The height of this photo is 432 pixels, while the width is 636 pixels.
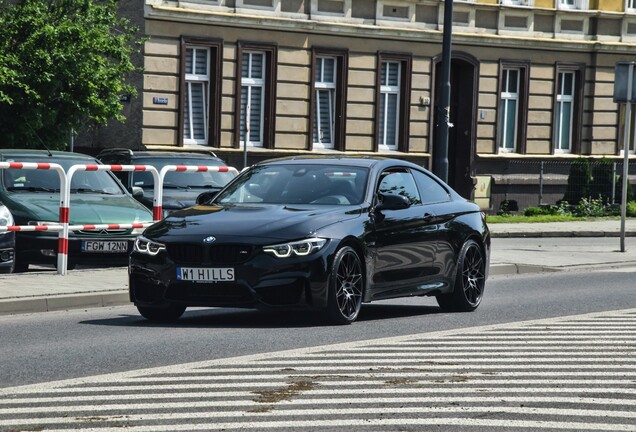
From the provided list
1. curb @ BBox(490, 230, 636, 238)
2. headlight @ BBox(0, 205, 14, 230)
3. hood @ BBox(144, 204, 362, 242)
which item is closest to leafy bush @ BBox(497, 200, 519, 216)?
curb @ BBox(490, 230, 636, 238)

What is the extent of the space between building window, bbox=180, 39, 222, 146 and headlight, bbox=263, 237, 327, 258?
901 inches

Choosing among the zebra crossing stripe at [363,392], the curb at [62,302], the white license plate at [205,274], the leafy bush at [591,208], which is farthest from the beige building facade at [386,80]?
the zebra crossing stripe at [363,392]

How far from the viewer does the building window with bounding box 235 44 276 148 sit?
3581cm

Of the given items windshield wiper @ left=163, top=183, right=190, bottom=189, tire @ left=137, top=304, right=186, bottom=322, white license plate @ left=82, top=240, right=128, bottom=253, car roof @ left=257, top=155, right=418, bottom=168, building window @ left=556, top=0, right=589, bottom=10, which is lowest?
tire @ left=137, top=304, right=186, bottom=322

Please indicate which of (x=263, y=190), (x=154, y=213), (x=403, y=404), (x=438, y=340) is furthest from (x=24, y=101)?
(x=403, y=404)

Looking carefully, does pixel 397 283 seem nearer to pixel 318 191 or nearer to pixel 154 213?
pixel 318 191

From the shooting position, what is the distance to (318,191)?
13281 mm

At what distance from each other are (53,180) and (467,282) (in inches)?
256

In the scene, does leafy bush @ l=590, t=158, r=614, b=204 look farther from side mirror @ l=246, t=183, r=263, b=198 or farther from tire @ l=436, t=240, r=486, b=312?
side mirror @ l=246, t=183, r=263, b=198

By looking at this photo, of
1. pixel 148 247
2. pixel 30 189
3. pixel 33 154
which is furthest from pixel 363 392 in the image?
pixel 33 154

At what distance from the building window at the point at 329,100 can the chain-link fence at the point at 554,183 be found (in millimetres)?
4879

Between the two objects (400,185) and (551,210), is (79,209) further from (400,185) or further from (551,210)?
(551,210)

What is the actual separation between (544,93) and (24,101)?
18.7 m

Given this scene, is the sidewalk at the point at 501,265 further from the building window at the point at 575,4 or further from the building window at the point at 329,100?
the building window at the point at 575,4
